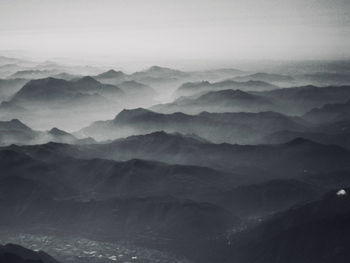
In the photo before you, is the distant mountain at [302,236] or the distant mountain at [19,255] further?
the distant mountain at [302,236]

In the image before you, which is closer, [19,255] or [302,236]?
[19,255]

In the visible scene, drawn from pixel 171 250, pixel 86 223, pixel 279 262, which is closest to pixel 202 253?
pixel 171 250

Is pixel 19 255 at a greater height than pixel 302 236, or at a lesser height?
greater

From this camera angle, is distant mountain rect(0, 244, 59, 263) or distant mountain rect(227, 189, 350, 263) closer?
distant mountain rect(0, 244, 59, 263)
